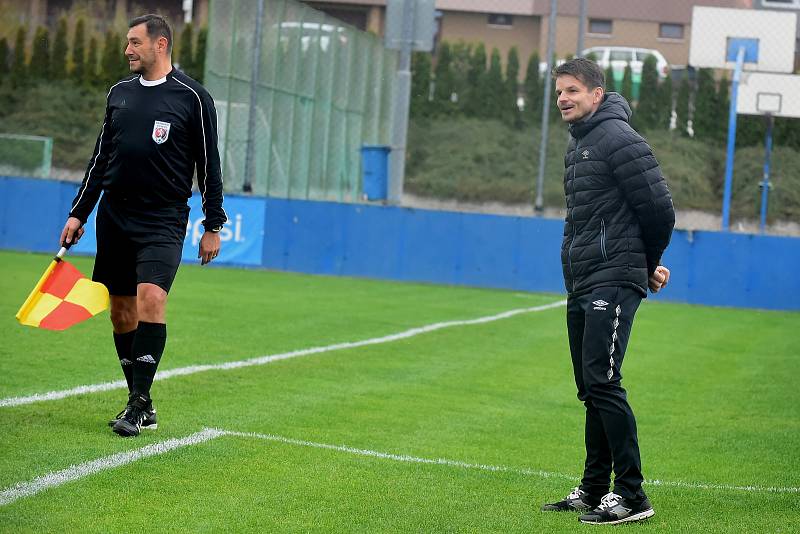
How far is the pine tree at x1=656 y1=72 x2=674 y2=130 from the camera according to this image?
3597 cm

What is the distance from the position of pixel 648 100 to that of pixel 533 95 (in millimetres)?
3352

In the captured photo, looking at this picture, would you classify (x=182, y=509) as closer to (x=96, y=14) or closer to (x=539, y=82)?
(x=539, y=82)

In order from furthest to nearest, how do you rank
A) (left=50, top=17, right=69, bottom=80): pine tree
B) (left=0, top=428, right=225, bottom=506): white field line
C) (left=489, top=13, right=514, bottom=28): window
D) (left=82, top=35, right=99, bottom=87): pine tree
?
(left=489, top=13, right=514, bottom=28): window, (left=82, top=35, right=99, bottom=87): pine tree, (left=50, top=17, right=69, bottom=80): pine tree, (left=0, top=428, right=225, bottom=506): white field line

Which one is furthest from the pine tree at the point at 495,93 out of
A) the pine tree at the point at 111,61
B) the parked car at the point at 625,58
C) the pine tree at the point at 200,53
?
the pine tree at the point at 111,61

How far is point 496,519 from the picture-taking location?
5.21 metres

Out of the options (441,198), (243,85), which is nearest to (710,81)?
(441,198)

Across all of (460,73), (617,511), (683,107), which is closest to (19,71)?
(460,73)

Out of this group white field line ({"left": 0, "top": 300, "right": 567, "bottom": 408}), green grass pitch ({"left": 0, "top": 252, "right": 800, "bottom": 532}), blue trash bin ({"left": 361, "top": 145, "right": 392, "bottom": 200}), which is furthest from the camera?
blue trash bin ({"left": 361, "top": 145, "right": 392, "bottom": 200})

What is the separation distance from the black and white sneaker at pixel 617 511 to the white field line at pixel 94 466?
198 centimetres

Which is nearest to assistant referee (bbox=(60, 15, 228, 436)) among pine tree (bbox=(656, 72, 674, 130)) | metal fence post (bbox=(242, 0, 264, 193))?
metal fence post (bbox=(242, 0, 264, 193))

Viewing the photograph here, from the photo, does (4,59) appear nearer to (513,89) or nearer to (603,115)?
(513,89)

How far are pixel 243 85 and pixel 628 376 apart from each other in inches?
617

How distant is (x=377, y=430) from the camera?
7.31 meters

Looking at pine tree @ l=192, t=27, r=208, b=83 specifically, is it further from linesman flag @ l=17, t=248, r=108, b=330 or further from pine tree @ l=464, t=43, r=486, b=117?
linesman flag @ l=17, t=248, r=108, b=330
